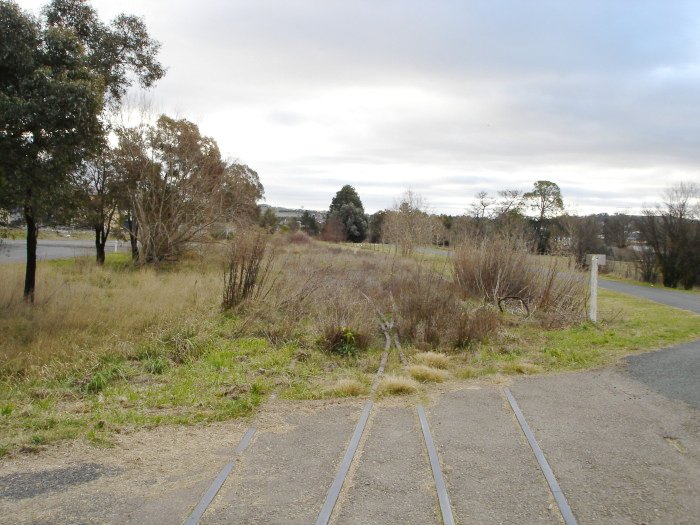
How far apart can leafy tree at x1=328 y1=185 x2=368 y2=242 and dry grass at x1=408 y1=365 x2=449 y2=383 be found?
62774 mm

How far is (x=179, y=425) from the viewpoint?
579 cm

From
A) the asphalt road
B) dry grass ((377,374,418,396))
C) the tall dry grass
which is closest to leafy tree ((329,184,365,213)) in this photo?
the asphalt road

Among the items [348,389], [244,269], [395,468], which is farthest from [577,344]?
[244,269]

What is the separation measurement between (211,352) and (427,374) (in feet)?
12.2

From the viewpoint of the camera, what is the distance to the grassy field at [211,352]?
6.24m

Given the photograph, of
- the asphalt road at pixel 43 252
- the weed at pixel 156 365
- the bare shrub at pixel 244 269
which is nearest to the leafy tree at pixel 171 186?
the asphalt road at pixel 43 252

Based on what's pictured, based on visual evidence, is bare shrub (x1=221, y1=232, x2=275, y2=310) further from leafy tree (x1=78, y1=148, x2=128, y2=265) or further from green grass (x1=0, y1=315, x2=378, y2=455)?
leafy tree (x1=78, y1=148, x2=128, y2=265)

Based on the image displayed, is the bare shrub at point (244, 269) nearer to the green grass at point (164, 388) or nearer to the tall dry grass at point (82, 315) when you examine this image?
the tall dry grass at point (82, 315)

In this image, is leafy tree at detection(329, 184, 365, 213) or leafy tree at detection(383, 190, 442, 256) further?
leafy tree at detection(329, 184, 365, 213)

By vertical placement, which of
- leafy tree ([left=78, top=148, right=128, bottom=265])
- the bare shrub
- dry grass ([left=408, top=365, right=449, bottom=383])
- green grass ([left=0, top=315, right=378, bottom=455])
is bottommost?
green grass ([left=0, top=315, right=378, bottom=455])

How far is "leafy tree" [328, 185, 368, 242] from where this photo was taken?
7219 centimetres

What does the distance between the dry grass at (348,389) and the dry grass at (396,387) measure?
237 mm

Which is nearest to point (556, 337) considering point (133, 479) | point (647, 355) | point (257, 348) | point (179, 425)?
point (647, 355)

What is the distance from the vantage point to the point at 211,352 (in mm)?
9008
